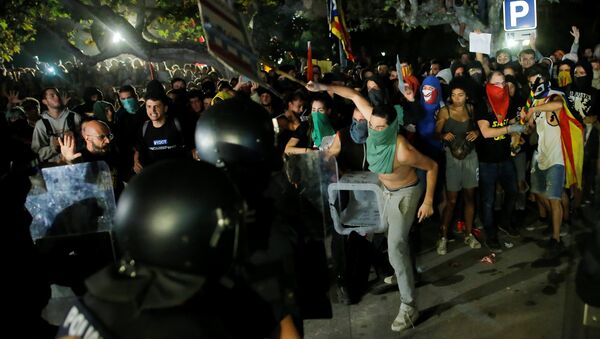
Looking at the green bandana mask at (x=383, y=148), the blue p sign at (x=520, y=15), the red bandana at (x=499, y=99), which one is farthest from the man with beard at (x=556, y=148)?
the blue p sign at (x=520, y=15)

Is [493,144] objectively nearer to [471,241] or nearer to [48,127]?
[471,241]

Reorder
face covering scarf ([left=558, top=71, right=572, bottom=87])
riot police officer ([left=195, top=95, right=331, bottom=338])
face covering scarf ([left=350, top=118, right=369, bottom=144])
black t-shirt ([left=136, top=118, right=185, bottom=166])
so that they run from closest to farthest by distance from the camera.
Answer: riot police officer ([left=195, top=95, right=331, bottom=338]), face covering scarf ([left=350, top=118, right=369, bottom=144]), black t-shirt ([left=136, top=118, right=185, bottom=166]), face covering scarf ([left=558, top=71, right=572, bottom=87])

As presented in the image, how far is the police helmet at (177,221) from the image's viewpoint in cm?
154

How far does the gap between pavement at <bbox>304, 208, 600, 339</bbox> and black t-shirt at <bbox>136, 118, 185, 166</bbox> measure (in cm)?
233

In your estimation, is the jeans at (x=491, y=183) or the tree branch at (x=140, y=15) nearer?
the jeans at (x=491, y=183)

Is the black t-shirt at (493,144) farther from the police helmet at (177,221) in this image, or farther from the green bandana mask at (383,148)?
the police helmet at (177,221)

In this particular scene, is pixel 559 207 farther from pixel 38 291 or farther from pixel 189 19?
pixel 189 19

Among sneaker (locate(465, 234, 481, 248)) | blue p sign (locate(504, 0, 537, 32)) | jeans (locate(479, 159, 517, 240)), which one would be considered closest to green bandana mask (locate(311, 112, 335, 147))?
jeans (locate(479, 159, 517, 240))

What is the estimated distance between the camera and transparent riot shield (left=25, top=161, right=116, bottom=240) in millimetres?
4492

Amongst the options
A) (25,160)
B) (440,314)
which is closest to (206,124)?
(25,160)

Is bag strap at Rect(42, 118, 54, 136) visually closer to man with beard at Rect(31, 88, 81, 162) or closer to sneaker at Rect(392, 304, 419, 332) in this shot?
man with beard at Rect(31, 88, 81, 162)

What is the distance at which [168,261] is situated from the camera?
1540 millimetres

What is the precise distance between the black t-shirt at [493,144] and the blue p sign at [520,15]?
8.06m

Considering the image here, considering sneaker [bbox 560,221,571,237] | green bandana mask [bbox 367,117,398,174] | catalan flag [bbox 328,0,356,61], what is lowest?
sneaker [bbox 560,221,571,237]
